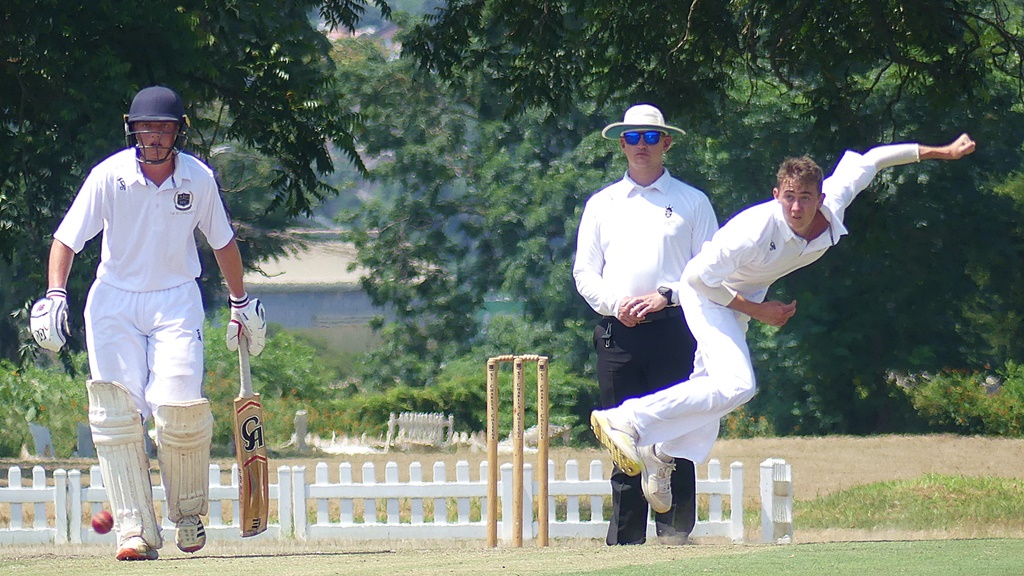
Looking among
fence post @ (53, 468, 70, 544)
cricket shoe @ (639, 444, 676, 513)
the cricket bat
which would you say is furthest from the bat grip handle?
fence post @ (53, 468, 70, 544)

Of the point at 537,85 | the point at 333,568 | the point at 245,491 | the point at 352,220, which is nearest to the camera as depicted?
the point at 333,568

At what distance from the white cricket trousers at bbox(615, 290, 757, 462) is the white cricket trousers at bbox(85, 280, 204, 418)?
78.3 inches

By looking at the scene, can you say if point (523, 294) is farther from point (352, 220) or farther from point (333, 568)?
point (333, 568)

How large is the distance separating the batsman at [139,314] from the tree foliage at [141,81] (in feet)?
16.7

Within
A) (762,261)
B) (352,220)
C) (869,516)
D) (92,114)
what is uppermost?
(352,220)

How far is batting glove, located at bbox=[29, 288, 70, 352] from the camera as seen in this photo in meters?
5.95

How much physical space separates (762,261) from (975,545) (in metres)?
1.63

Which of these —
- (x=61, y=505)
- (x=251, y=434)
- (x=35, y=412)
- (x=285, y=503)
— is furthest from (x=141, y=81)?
(x=35, y=412)

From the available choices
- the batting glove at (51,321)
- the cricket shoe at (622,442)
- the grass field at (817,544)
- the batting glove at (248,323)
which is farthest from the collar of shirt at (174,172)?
the cricket shoe at (622,442)

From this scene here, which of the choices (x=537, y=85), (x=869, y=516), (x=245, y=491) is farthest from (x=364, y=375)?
(x=245, y=491)

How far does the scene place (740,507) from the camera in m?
9.04

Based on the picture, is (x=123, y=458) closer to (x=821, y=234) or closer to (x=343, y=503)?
(x=821, y=234)

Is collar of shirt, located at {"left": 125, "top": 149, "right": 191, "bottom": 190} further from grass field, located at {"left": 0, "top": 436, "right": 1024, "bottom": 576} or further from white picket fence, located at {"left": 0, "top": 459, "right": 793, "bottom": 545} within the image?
white picket fence, located at {"left": 0, "top": 459, "right": 793, "bottom": 545}

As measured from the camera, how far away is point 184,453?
20.4 ft
